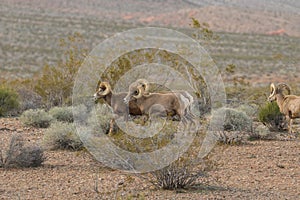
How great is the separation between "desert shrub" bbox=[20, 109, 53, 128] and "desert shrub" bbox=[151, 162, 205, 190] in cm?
716

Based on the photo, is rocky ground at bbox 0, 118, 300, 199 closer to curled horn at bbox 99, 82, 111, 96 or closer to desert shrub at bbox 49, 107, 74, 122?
curled horn at bbox 99, 82, 111, 96

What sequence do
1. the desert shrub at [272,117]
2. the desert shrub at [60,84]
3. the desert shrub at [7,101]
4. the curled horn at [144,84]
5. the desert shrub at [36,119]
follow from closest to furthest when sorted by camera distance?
the curled horn at [144,84] < the desert shrub at [36,119] < the desert shrub at [272,117] < the desert shrub at [7,101] < the desert shrub at [60,84]

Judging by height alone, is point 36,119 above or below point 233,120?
below

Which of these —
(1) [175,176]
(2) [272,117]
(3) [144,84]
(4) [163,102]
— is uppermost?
(3) [144,84]

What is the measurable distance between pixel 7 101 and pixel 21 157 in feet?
26.3

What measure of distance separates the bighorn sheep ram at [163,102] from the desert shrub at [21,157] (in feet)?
13.2

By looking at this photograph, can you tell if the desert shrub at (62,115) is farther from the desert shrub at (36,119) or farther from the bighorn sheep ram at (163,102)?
the bighorn sheep ram at (163,102)

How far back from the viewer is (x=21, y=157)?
36.5ft

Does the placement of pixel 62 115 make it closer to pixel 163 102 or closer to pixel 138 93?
pixel 138 93

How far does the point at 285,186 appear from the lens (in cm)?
1011

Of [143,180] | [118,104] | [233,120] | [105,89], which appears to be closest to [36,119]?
[105,89]

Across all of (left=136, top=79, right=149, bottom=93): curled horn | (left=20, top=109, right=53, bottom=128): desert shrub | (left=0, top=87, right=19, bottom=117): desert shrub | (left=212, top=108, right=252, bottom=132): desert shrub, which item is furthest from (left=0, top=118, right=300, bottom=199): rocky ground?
(left=0, top=87, right=19, bottom=117): desert shrub

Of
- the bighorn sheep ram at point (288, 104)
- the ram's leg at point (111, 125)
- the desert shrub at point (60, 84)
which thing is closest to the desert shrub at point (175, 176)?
the ram's leg at point (111, 125)

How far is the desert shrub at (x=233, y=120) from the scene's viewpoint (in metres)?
15.1
